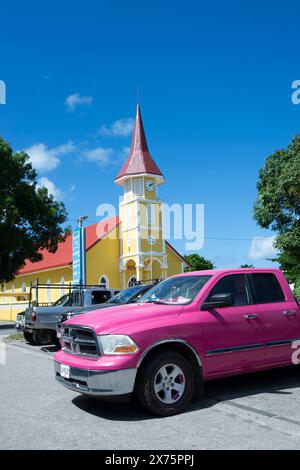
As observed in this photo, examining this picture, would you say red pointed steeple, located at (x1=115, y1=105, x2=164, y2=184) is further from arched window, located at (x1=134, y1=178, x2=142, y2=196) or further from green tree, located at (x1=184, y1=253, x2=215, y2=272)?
green tree, located at (x1=184, y1=253, x2=215, y2=272)

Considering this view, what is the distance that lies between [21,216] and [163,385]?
2795cm

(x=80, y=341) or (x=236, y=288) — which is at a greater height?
(x=236, y=288)

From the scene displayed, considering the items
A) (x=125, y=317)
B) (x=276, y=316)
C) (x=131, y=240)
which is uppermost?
(x=131, y=240)

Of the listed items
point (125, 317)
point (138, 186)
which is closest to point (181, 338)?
point (125, 317)

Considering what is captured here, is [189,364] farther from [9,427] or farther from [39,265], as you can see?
[39,265]

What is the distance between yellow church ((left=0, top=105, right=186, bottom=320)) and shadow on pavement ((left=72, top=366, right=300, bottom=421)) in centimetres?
3584

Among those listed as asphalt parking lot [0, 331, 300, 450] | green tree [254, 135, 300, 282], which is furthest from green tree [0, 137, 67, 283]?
asphalt parking lot [0, 331, 300, 450]

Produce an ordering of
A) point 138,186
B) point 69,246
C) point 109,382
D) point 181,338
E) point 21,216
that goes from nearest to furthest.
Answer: point 109,382 → point 181,338 → point 21,216 → point 138,186 → point 69,246

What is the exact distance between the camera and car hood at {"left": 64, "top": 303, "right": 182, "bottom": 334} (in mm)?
5949

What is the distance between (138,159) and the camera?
154 feet

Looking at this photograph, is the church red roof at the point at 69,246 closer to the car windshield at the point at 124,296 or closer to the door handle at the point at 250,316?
the car windshield at the point at 124,296

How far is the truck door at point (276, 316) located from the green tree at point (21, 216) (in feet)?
80.4

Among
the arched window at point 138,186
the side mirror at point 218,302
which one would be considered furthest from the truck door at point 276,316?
the arched window at point 138,186

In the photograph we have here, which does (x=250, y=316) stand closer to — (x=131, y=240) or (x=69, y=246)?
(x=131, y=240)
